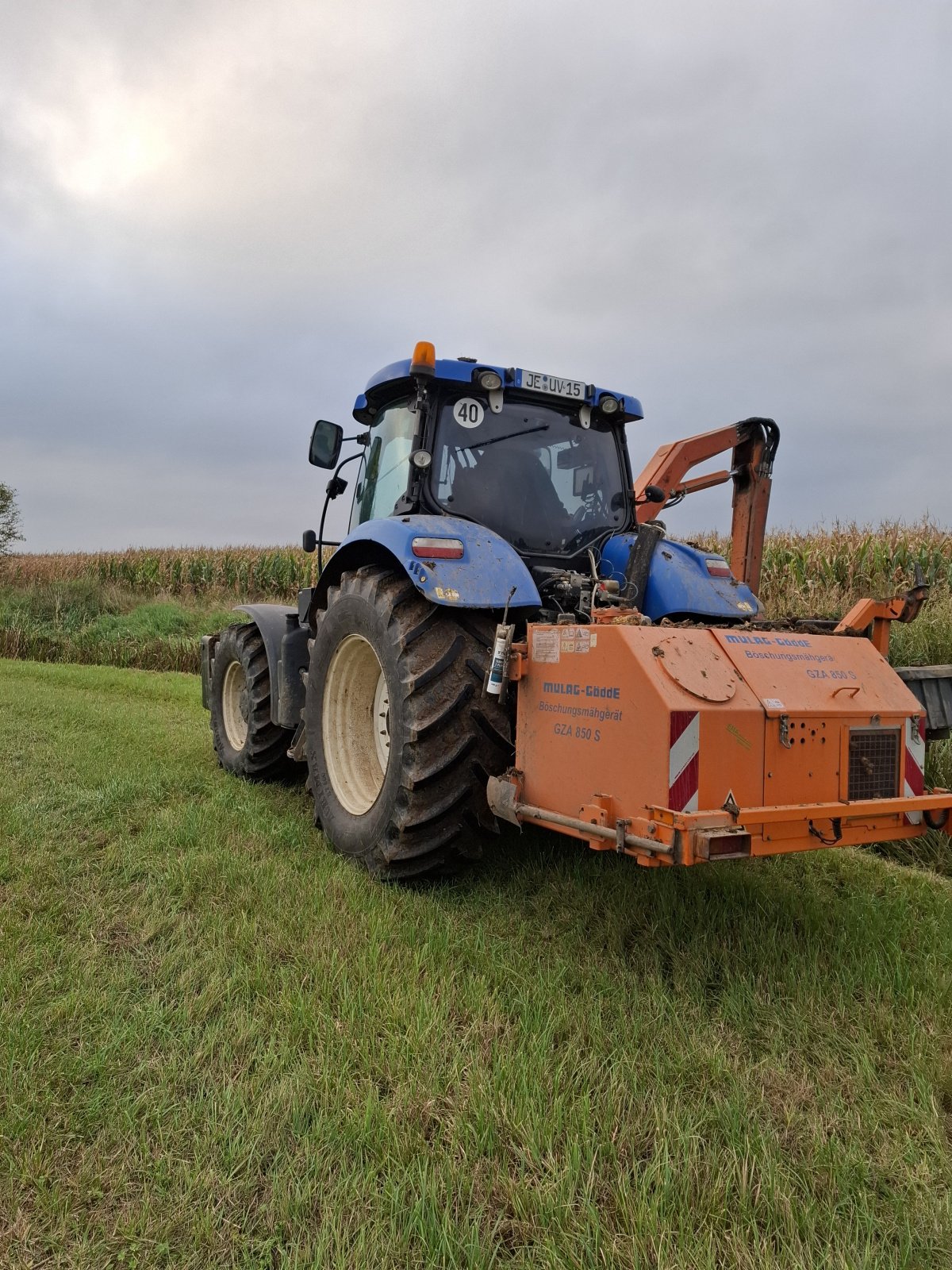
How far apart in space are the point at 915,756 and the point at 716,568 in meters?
1.37

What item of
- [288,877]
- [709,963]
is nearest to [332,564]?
[288,877]

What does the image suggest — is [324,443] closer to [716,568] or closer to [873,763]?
[716,568]

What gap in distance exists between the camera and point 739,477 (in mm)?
4633

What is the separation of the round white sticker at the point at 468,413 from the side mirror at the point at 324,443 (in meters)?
1.10

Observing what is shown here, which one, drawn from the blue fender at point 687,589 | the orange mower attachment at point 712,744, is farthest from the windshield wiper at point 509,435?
the orange mower attachment at point 712,744

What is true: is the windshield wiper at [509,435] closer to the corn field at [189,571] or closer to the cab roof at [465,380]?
the cab roof at [465,380]

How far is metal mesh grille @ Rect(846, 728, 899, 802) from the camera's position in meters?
2.65

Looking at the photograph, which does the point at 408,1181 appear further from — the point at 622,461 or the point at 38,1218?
the point at 622,461

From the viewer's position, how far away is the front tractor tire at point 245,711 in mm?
5199

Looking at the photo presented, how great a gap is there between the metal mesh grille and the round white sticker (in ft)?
7.30

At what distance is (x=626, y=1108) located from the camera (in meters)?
1.99

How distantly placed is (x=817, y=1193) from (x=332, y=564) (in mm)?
3099

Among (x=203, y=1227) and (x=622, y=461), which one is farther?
(x=622, y=461)

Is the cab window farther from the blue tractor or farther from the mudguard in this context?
the mudguard
